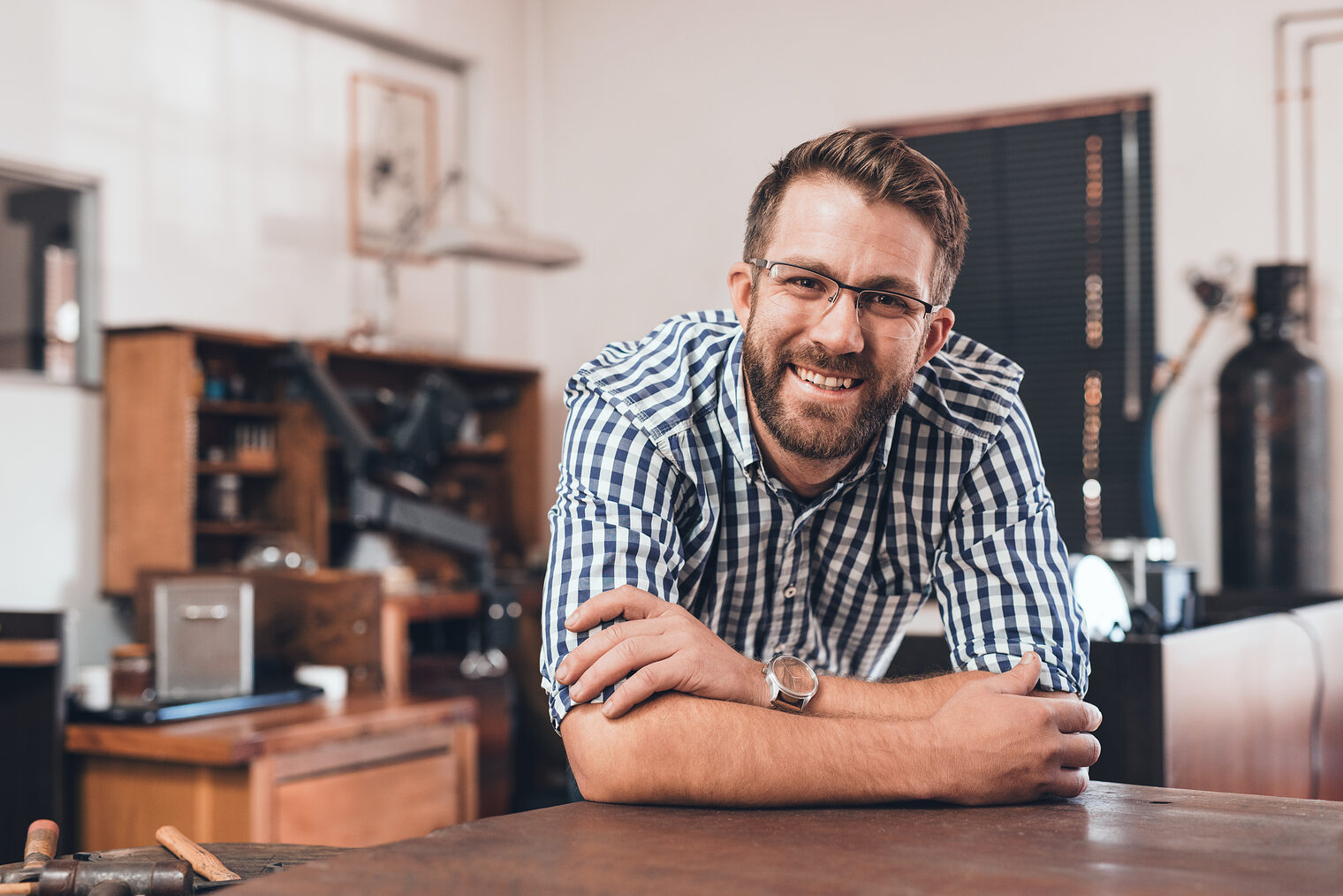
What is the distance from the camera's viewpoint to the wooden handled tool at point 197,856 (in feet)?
4.15

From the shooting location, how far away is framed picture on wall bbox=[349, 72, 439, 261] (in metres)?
5.05

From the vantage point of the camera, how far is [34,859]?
1.28 meters

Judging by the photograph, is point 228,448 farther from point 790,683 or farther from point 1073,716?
point 1073,716

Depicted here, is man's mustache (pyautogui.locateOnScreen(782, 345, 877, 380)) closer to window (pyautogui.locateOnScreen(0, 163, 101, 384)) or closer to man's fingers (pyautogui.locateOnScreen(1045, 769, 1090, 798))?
man's fingers (pyautogui.locateOnScreen(1045, 769, 1090, 798))

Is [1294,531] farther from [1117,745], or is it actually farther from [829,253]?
[829,253]

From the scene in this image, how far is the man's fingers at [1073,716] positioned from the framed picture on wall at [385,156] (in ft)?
13.5

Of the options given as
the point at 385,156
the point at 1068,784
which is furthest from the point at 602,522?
the point at 385,156

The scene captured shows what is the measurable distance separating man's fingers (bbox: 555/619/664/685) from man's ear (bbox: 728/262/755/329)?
471mm

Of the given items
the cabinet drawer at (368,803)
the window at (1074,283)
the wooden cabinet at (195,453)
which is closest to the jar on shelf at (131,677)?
the cabinet drawer at (368,803)

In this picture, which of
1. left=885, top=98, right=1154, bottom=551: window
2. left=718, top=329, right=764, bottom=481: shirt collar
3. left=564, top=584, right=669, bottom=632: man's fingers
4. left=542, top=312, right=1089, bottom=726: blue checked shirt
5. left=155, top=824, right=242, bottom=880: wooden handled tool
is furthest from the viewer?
left=885, top=98, right=1154, bottom=551: window

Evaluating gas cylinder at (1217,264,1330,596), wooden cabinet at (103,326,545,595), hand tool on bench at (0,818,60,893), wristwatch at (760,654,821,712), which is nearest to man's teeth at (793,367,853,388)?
wristwatch at (760,654,821,712)

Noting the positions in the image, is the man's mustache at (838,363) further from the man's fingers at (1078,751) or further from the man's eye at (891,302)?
the man's fingers at (1078,751)

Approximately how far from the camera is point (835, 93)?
17.3ft

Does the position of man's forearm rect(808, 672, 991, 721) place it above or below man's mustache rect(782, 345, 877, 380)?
below
